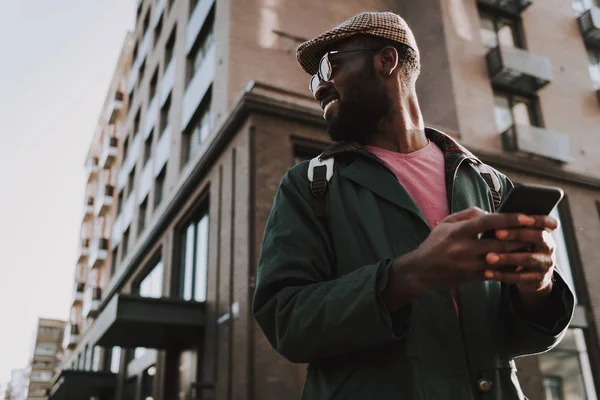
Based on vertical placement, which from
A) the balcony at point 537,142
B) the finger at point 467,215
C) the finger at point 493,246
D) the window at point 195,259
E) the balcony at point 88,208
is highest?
the balcony at point 88,208

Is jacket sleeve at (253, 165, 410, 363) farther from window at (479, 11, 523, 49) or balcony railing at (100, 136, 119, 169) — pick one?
balcony railing at (100, 136, 119, 169)

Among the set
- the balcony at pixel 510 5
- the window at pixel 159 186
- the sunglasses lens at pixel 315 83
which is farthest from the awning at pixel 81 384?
the sunglasses lens at pixel 315 83

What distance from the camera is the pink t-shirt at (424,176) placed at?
193 cm

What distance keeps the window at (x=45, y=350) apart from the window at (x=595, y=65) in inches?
3326

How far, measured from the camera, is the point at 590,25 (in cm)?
2025

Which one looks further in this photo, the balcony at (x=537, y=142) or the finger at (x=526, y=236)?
the balcony at (x=537, y=142)

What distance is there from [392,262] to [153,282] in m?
18.7

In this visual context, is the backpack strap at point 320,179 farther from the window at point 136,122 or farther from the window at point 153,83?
the window at point 136,122

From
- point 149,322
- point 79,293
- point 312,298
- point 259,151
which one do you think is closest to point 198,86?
point 259,151

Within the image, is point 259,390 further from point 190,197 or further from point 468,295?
point 468,295

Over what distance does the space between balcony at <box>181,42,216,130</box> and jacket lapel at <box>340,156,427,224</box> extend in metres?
14.8

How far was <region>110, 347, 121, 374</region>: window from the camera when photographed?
2267cm

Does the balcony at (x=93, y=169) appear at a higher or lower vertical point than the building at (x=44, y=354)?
higher

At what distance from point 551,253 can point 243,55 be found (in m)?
14.5
